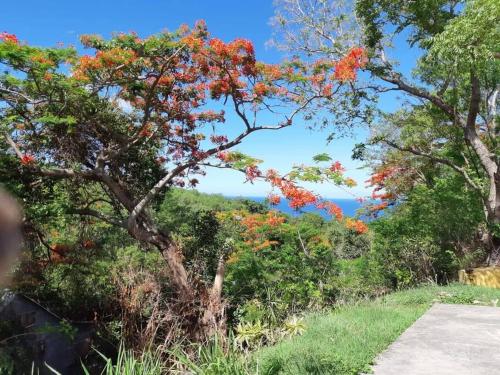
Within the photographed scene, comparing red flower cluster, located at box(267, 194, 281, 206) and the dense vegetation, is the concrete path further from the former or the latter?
→ red flower cluster, located at box(267, 194, 281, 206)

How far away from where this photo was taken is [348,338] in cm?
398

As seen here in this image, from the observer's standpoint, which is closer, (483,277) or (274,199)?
(274,199)

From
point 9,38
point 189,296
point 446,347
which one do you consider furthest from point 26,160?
point 446,347

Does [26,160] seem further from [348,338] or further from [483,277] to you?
[483,277]

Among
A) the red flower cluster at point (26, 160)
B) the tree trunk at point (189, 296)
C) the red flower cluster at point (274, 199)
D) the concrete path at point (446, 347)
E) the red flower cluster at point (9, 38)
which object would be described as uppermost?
A: the red flower cluster at point (9, 38)

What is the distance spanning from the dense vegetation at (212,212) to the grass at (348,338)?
2 centimetres

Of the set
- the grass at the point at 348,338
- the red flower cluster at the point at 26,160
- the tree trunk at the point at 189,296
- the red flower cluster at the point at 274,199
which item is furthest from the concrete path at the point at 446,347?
Result: the red flower cluster at the point at 26,160

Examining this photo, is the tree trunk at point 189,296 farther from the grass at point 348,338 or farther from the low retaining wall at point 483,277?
the low retaining wall at point 483,277

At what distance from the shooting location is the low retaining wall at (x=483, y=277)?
743cm

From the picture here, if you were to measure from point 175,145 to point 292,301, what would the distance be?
3.66 m

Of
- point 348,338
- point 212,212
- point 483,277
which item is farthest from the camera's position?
point 212,212

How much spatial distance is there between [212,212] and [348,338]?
6027 millimetres

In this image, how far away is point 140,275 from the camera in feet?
21.1

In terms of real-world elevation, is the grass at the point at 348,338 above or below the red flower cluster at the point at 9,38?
below
